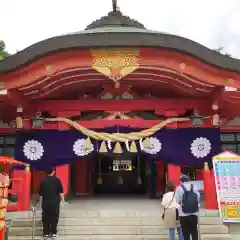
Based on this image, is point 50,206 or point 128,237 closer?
point 50,206

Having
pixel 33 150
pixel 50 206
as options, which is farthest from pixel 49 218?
pixel 33 150

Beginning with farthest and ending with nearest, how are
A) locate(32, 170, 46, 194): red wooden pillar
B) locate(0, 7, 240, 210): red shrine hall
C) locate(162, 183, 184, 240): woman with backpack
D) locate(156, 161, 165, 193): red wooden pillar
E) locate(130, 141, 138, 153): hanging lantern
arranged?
1. locate(156, 161, 165, 193): red wooden pillar
2. locate(32, 170, 46, 194): red wooden pillar
3. locate(130, 141, 138, 153): hanging lantern
4. locate(0, 7, 240, 210): red shrine hall
5. locate(162, 183, 184, 240): woman with backpack

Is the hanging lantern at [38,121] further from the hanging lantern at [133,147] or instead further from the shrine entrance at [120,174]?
the shrine entrance at [120,174]

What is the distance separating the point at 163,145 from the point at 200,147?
38.9 inches

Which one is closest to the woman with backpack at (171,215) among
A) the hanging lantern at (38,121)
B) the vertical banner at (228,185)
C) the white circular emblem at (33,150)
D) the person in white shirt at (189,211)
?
the person in white shirt at (189,211)

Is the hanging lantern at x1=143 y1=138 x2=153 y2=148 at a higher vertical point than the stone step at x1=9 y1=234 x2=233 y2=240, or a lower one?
higher

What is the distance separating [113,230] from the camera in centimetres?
689

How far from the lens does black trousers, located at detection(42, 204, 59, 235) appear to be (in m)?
6.41

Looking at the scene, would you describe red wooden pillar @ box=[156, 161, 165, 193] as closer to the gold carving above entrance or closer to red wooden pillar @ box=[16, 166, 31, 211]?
the gold carving above entrance

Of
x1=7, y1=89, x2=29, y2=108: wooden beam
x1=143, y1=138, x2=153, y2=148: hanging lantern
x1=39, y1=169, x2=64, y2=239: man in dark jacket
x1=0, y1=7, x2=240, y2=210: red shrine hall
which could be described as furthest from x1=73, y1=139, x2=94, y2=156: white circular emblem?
x1=39, y1=169, x2=64, y2=239: man in dark jacket

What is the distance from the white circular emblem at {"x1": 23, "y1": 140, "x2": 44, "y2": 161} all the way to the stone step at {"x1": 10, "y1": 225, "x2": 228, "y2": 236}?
259 cm

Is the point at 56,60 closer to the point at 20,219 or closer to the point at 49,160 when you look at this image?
the point at 49,160

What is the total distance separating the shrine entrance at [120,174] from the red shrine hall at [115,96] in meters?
2.33

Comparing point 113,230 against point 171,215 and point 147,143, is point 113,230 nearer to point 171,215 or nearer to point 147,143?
point 171,215
